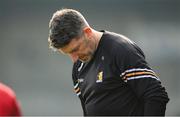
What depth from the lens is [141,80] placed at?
Answer: 3.13m

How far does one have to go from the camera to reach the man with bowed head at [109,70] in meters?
3.12

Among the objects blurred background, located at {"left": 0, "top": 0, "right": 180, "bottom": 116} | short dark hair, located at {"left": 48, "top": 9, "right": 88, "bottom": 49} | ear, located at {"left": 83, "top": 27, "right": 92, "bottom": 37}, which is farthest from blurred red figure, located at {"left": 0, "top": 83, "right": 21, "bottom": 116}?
blurred background, located at {"left": 0, "top": 0, "right": 180, "bottom": 116}

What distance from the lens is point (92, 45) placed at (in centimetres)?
328

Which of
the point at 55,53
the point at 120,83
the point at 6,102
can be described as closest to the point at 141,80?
the point at 120,83

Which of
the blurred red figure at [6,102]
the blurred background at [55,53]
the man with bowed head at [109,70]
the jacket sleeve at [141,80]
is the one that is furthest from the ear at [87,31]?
the blurred background at [55,53]

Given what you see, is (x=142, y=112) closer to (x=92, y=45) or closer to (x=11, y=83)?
(x=92, y=45)

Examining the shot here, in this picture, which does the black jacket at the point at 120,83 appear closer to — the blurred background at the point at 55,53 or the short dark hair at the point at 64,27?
the short dark hair at the point at 64,27

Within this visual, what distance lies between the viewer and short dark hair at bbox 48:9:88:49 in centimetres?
315

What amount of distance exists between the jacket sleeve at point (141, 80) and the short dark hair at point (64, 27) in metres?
0.23

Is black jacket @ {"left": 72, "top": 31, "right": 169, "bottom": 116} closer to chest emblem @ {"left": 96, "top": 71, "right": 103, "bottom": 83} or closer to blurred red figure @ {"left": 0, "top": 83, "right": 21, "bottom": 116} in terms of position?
chest emblem @ {"left": 96, "top": 71, "right": 103, "bottom": 83}

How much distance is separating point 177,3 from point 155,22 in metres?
0.35

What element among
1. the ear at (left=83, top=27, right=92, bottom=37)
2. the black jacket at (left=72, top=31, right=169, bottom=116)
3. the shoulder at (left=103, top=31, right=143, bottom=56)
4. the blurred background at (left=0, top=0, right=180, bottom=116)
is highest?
the ear at (left=83, top=27, right=92, bottom=37)

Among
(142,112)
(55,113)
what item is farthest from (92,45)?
(55,113)

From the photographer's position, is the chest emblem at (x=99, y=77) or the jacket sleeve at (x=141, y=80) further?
the chest emblem at (x=99, y=77)
